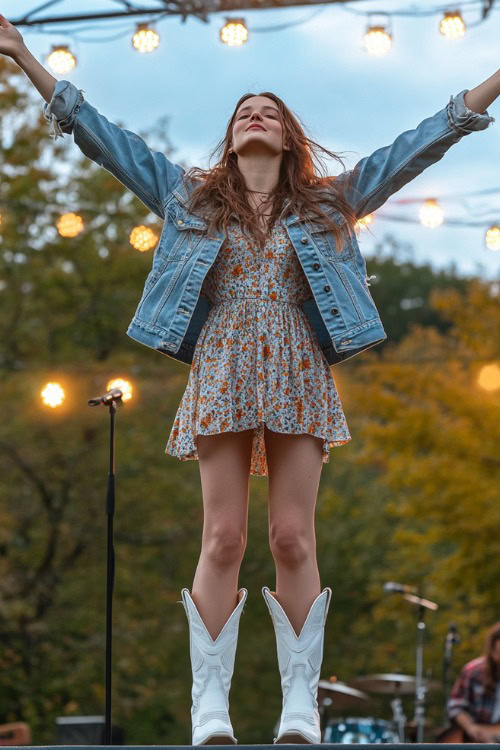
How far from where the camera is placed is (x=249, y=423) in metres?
3.12

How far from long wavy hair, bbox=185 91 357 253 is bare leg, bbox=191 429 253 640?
60 cm

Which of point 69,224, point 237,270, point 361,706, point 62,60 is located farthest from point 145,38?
point 361,706

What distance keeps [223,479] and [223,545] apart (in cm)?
18

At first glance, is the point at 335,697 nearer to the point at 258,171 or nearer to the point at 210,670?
the point at 210,670

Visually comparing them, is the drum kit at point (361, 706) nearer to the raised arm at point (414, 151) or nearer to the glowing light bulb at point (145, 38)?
the glowing light bulb at point (145, 38)

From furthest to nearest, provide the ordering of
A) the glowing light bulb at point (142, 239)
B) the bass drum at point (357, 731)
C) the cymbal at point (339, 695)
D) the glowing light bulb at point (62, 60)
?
the bass drum at point (357, 731) < the cymbal at point (339, 695) < the glowing light bulb at point (142, 239) < the glowing light bulb at point (62, 60)

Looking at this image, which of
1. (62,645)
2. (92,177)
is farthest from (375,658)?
Answer: (92,177)

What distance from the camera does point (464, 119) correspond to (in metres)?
3.29

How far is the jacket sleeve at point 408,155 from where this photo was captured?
3.30m

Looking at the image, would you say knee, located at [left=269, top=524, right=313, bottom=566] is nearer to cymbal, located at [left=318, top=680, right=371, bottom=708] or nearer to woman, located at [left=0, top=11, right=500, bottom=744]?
woman, located at [left=0, top=11, right=500, bottom=744]

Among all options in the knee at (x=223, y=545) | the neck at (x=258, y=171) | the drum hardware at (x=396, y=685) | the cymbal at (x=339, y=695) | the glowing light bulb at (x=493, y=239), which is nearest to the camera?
the knee at (x=223, y=545)

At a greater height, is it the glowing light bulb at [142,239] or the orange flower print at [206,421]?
the glowing light bulb at [142,239]

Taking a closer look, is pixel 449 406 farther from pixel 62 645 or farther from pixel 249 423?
pixel 249 423

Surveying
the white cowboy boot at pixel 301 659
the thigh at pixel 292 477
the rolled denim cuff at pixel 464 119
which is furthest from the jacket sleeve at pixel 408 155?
the white cowboy boot at pixel 301 659
